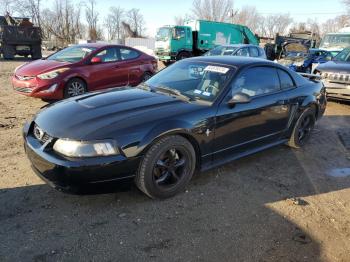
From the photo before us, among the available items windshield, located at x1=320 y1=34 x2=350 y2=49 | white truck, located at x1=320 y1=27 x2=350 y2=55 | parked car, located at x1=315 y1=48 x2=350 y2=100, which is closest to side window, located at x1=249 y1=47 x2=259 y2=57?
parked car, located at x1=315 y1=48 x2=350 y2=100

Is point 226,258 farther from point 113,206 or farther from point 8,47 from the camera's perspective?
point 8,47

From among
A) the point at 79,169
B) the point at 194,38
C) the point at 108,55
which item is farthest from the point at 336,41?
the point at 79,169

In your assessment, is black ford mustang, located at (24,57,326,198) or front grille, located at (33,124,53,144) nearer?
black ford mustang, located at (24,57,326,198)

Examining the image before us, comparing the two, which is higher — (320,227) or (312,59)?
(312,59)

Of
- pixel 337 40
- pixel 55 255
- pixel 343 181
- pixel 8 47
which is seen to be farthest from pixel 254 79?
pixel 8 47

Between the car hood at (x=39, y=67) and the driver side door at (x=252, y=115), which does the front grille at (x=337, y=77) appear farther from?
the car hood at (x=39, y=67)

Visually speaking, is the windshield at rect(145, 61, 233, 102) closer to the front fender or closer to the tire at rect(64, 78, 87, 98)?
the front fender

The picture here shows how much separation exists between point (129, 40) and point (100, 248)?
156 feet

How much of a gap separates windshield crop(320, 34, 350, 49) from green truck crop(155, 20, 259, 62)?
894cm

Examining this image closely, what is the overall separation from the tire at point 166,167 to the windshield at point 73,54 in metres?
5.01

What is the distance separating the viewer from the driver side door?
3.98 metres

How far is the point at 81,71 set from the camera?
7449mm

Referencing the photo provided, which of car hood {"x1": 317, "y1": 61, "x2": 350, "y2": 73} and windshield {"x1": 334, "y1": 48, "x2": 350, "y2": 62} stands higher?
windshield {"x1": 334, "y1": 48, "x2": 350, "y2": 62}

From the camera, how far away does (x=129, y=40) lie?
157 ft
